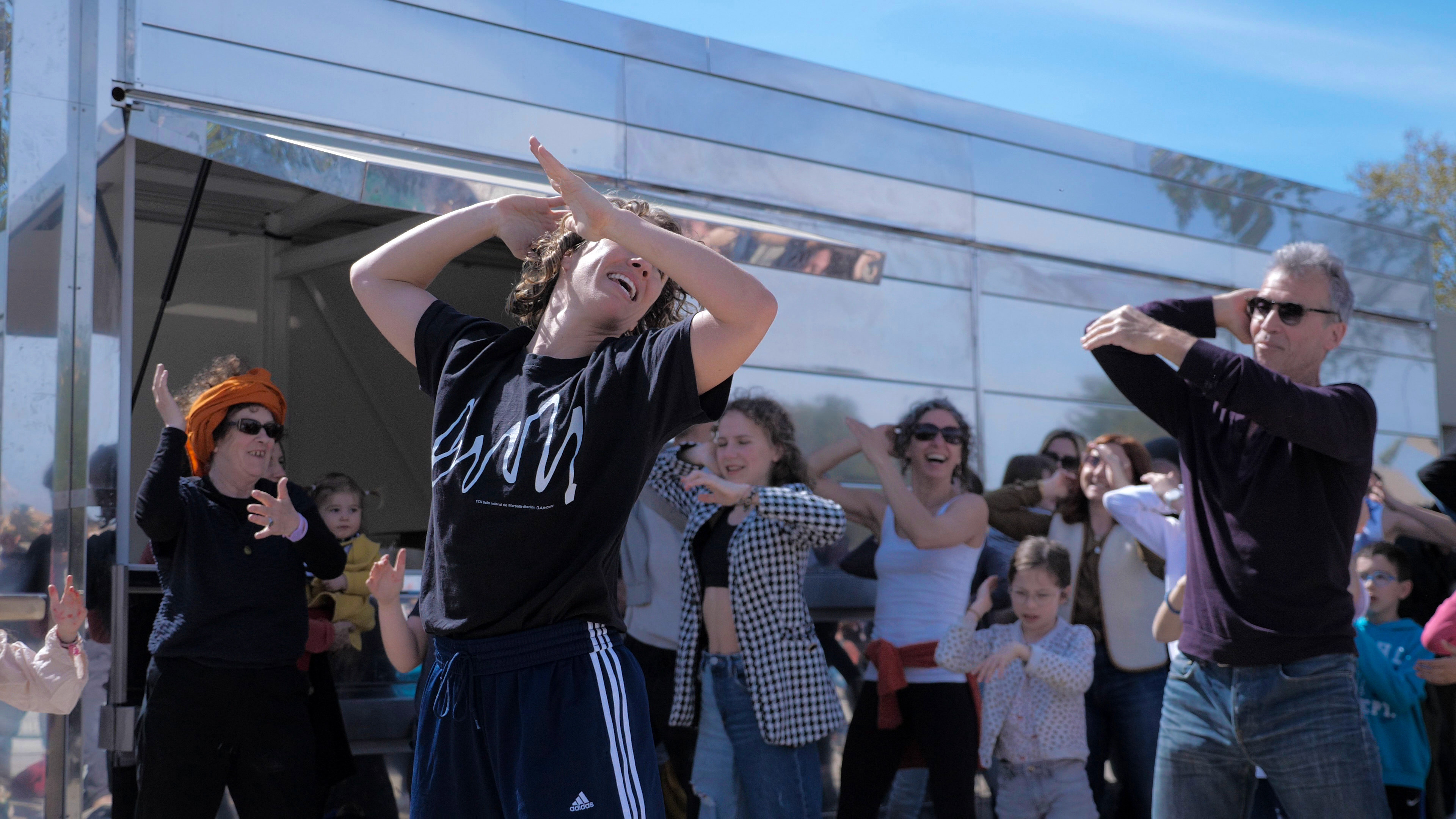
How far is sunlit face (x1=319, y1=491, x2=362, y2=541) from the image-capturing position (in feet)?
17.1

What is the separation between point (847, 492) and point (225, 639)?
9.33 ft

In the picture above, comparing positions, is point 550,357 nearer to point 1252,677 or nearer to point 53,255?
point 1252,677

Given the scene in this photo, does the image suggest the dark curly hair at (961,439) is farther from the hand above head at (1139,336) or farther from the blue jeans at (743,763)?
the hand above head at (1139,336)

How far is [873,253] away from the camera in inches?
210

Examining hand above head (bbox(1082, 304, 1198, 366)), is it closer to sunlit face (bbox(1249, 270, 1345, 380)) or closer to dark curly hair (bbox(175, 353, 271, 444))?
sunlit face (bbox(1249, 270, 1345, 380))

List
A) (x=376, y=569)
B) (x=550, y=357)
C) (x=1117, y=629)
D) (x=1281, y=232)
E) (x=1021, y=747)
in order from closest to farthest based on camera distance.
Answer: (x=550, y=357), (x=376, y=569), (x=1021, y=747), (x=1117, y=629), (x=1281, y=232)

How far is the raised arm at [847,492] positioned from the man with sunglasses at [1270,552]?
231 cm

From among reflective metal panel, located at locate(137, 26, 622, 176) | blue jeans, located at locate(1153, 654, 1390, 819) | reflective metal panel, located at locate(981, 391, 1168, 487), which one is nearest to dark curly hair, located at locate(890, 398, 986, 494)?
reflective metal panel, located at locate(981, 391, 1168, 487)

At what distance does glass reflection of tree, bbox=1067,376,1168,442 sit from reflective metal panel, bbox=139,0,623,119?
3124 mm

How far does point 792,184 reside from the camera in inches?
236

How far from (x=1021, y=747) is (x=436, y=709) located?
3248 millimetres

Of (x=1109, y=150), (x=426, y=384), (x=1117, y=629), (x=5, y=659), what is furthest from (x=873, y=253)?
(x=5, y=659)

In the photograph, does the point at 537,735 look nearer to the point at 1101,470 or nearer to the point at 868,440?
the point at 868,440

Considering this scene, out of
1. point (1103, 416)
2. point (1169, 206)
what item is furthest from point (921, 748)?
point (1169, 206)
